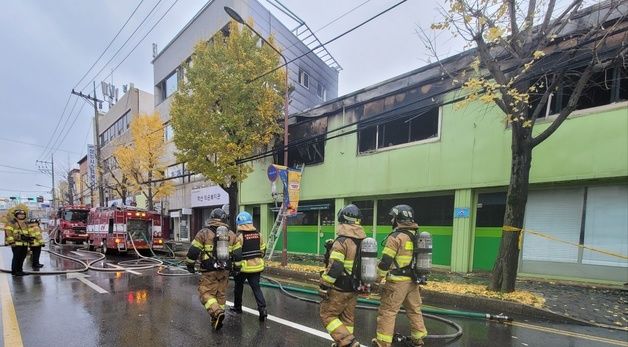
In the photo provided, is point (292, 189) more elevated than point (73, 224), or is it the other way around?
point (292, 189)

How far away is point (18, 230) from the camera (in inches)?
416

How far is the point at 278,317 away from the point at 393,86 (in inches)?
369

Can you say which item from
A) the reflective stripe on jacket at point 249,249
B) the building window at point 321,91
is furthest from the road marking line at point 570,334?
the building window at point 321,91

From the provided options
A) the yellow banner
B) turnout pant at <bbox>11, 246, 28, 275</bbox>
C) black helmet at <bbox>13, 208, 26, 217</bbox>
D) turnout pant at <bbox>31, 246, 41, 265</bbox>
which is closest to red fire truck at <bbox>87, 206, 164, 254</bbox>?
turnout pant at <bbox>31, 246, 41, 265</bbox>

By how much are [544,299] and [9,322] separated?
9520 mm

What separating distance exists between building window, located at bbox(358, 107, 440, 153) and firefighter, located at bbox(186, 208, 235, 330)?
6.91 m

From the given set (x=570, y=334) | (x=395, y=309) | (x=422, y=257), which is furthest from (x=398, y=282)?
(x=570, y=334)

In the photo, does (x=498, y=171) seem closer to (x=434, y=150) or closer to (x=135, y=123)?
(x=434, y=150)

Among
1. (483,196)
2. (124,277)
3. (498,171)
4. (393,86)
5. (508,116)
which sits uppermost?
(393,86)

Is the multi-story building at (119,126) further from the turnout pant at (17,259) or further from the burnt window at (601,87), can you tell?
the burnt window at (601,87)

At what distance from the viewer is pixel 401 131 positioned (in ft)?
41.0

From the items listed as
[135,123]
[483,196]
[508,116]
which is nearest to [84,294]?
[508,116]

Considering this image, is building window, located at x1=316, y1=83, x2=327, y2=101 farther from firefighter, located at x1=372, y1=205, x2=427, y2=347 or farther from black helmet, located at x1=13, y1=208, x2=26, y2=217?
firefighter, located at x1=372, y1=205, x2=427, y2=347

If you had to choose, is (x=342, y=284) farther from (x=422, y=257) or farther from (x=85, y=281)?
(x=85, y=281)
